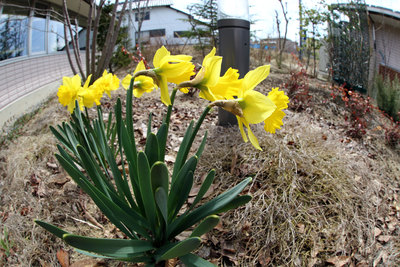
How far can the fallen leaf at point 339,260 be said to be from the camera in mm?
1379

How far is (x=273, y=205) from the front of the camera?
154cm

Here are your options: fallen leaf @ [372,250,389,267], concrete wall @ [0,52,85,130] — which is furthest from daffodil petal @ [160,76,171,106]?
concrete wall @ [0,52,85,130]

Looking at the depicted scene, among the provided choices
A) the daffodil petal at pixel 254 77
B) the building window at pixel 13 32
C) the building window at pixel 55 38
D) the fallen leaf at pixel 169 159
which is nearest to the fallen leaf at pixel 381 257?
the daffodil petal at pixel 254 77

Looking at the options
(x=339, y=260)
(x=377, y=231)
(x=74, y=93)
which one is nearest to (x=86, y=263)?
(x=74, y=93)

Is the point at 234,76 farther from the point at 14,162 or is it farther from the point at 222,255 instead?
the point at 14,162

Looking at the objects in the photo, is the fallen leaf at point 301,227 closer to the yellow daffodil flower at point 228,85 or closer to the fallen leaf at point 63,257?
the yellow daffodil flower at point 228,85

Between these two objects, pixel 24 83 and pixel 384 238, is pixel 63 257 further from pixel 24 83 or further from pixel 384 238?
pixel 24 83

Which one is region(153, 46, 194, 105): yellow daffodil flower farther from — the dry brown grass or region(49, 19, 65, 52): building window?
region(49, 19, 65, 52): building window

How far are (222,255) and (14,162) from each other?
2.07 metres

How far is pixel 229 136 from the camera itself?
2283 mm

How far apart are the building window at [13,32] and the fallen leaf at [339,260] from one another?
6.34 metres

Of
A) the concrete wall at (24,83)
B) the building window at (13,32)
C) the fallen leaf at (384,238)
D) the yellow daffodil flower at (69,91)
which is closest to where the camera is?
the yellow daffodil flower at (69,91)

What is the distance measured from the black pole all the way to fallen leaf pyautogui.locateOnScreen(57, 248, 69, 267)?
5.77 ft

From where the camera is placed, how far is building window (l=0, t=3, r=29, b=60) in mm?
5113
